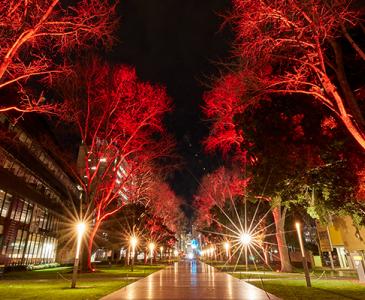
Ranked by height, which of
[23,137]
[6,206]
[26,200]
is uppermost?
[23,137]

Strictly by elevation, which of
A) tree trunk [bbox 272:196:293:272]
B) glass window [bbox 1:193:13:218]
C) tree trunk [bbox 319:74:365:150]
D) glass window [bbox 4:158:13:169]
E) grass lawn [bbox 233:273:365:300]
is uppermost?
glass window [bbox 4:158:13:169]

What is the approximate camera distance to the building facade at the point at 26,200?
2673 centimetres

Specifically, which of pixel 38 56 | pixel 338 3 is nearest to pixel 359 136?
pixel 338 3

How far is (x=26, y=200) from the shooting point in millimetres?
31172

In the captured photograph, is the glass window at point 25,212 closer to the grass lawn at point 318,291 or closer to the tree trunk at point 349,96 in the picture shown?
the grass lawn at point 318,291

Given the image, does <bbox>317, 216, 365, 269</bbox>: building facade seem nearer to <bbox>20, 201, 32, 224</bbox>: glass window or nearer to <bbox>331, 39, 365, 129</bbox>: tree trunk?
<bbox>331, 39, 365, 129</bbox>: tree trunk

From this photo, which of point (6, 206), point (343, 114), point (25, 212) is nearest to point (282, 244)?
point (343, 114)

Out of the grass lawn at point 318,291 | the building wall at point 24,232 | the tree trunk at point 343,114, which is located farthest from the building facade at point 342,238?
the building wall at point 24,232

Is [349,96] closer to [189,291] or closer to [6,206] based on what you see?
[189,291]

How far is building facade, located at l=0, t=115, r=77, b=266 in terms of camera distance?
26.7 meters

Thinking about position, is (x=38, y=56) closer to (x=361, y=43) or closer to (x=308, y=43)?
(x=308, y=43)

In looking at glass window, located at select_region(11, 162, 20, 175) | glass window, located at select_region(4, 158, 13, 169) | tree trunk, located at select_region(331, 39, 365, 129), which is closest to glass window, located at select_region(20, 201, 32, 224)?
glass window, located at select_region(11, 162, 20, 175)

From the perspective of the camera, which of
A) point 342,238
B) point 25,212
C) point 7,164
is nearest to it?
point 7,164

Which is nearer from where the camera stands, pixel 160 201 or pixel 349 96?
pixel 349 96
